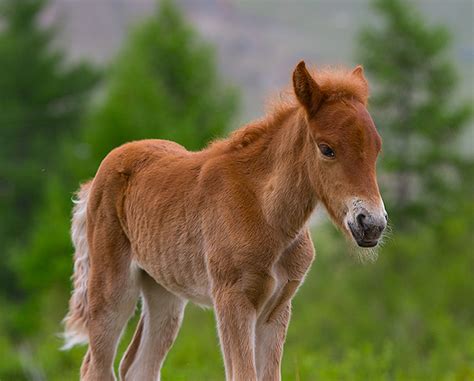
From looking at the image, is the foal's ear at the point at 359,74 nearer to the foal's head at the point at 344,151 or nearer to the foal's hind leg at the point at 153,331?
the foal's head at the point at 344,151

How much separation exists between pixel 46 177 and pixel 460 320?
2294 cm

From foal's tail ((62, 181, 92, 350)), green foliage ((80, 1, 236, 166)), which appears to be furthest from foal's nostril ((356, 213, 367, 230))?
green foliage ((80, 1, 236, 166))

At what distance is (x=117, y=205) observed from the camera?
24.6 ft

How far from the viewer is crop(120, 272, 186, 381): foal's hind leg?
755 centimetres

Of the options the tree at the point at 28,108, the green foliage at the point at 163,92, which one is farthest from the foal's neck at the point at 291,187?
the tree at the point at 28,108

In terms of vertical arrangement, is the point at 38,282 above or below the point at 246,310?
below

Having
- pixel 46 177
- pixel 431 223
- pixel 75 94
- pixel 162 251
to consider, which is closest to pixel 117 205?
pixel 162 251

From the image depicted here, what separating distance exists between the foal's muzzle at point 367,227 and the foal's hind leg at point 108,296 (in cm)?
226

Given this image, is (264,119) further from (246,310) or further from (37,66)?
(37,66)

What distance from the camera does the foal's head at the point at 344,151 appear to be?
5719 mm

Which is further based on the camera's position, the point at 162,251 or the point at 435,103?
the point at 435,103

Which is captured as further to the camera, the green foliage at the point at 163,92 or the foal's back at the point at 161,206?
the green foliage at the point at 163,92

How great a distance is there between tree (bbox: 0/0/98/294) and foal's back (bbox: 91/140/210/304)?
37.3 m

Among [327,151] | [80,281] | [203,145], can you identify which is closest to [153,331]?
[80,281]
